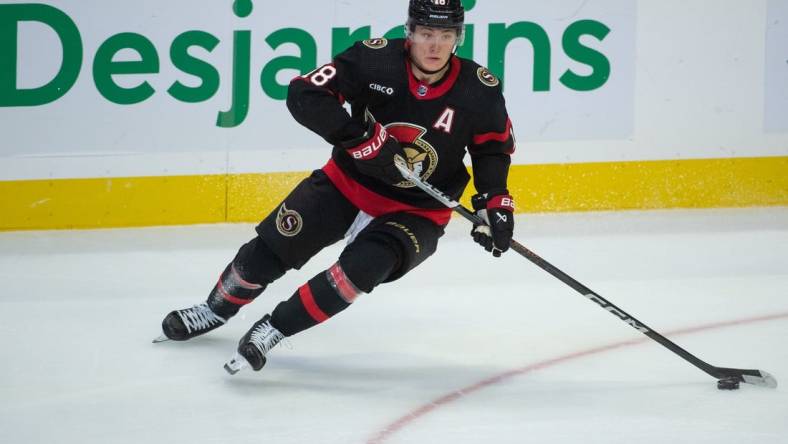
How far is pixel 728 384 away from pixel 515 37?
8.24 ft

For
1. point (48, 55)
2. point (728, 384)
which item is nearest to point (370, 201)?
point (728, 384)

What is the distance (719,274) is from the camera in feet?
13.6

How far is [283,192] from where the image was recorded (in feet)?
16.6

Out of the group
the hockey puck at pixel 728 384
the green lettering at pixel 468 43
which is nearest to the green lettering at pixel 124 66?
the green lettering at pixel 468 43

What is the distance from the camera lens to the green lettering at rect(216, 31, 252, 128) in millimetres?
4992

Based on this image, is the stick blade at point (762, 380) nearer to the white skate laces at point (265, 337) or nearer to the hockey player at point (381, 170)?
the hockey player at point (381, 170)

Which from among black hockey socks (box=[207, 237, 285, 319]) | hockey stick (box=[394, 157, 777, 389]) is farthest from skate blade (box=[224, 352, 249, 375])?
A: hockey stick (box=[394, 157, 777, 389])

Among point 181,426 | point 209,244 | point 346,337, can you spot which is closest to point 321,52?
point 209,244

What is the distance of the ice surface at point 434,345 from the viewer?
2631 millimetres

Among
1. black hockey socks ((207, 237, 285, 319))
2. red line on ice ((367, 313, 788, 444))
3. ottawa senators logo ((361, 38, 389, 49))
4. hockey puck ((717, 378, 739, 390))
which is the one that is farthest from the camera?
black hockey socks ((207, 237, 285, 319))

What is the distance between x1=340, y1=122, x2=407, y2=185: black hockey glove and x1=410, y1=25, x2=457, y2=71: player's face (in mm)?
217

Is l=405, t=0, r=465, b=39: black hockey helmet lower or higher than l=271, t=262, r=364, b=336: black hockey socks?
higher

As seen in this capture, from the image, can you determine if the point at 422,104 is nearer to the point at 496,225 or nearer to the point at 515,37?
the point at 496,225

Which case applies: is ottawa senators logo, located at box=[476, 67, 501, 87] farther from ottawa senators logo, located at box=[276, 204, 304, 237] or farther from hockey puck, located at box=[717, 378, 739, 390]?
hockey puck, located at box=[717, 378, 739, 390]
